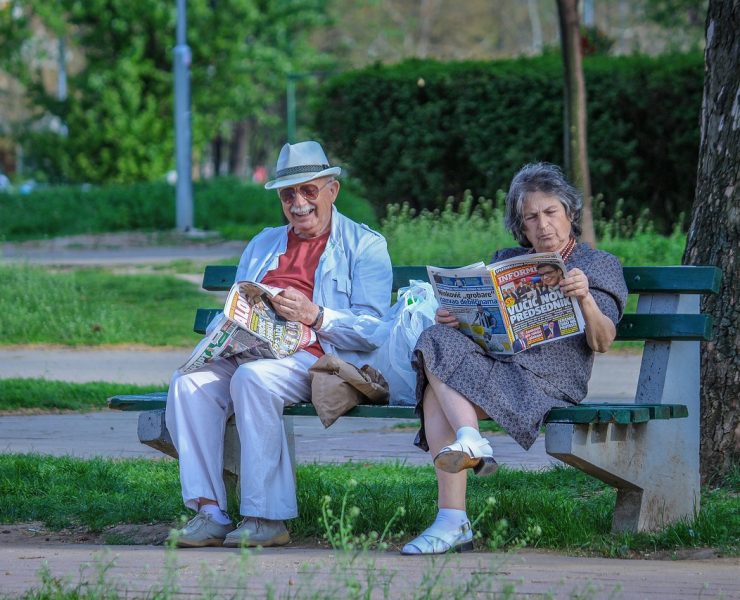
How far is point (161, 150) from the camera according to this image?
107ft

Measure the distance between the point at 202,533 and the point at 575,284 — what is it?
59.9 inches

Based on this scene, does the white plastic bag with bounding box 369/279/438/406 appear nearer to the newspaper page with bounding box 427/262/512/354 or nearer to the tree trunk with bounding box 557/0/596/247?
the newspaper page with bounding box 427/262/512/354

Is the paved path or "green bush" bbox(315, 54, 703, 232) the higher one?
"green bush" bbox(315, 54, 703, 232)

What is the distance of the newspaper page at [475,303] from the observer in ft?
15.1

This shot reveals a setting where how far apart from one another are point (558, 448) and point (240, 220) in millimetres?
21606

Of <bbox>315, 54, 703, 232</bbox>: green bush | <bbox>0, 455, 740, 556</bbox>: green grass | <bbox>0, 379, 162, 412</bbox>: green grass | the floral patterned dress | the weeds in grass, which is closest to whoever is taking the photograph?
the weeds in grass

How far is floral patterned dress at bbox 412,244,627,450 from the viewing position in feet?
15.0

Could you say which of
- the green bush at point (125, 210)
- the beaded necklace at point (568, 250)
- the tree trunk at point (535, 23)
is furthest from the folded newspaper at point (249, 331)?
the tree trunk at point (535, 23)

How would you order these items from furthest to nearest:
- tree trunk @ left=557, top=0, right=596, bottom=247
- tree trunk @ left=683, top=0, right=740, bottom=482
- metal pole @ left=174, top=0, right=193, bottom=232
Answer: metal pole @ left=174, top=0, right=193, bottom=232
tree trunk @ left=557, top=0, right=596, bottom=247
tree trunk @ left=683, top=0, right=740, bottom=482

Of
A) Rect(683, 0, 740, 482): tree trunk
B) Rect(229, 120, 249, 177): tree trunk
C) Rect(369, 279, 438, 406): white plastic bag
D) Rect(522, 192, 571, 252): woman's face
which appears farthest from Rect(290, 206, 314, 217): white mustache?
Rect(229, 120, 249, 177): tree trunk

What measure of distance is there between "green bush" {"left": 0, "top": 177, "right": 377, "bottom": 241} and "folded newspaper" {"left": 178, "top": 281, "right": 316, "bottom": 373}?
19.5 meters

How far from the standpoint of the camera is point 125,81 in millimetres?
31844

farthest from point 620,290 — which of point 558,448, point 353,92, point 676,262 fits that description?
point 353,92

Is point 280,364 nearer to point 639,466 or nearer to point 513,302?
point 513,302
